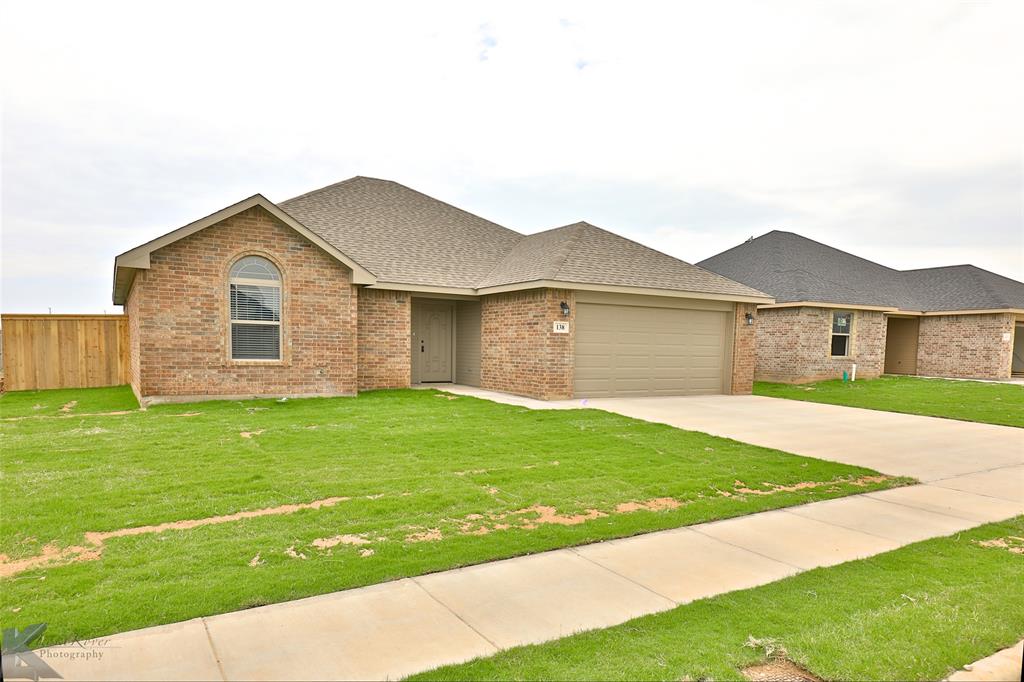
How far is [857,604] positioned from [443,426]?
7.04 meters

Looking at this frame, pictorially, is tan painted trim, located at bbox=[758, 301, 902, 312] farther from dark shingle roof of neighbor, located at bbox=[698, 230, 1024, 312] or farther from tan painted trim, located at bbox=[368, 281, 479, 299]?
tan painted trim, located at bbox=[368, 281, 479, 299]

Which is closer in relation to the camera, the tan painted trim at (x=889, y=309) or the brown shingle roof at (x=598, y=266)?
the brown shingle roof at (x=598, y=266)

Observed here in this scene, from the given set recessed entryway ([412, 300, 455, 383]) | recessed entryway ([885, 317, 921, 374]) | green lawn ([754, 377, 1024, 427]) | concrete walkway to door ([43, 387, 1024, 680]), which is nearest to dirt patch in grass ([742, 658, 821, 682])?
concrete walkway to door ([43, 387, 1024, 680])

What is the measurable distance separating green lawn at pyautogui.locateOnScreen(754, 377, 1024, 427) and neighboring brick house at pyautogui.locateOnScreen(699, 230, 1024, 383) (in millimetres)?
1347

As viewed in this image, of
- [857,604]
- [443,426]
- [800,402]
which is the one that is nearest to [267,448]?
[443,426]

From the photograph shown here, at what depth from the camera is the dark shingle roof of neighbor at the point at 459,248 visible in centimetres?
1507

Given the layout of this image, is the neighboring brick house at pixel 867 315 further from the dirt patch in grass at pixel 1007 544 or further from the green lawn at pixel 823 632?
the green lawn at pixel 823 632

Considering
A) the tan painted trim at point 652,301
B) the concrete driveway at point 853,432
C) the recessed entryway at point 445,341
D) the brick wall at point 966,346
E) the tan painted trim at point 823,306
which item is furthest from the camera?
the brick wall at point 966,346

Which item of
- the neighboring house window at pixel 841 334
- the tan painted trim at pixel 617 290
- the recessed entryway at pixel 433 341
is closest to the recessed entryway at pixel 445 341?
the recessed entryway at pixel 433 341

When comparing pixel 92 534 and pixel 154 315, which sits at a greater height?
pixel 154 315

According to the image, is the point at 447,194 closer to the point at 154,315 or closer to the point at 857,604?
the point at 154,315

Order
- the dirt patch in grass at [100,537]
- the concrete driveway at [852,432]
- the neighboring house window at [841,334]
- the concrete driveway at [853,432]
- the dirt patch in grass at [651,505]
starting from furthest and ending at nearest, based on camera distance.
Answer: the neighboring house window at [841,334]
the concrete driveway at [853,432]
the concrete driveway at [852,432]
the dirt patch in grass at [651,505]
the dirt patch in grass at [100,537]

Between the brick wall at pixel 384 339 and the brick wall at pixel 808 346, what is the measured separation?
14.8 meters

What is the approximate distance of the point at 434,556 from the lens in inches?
168
